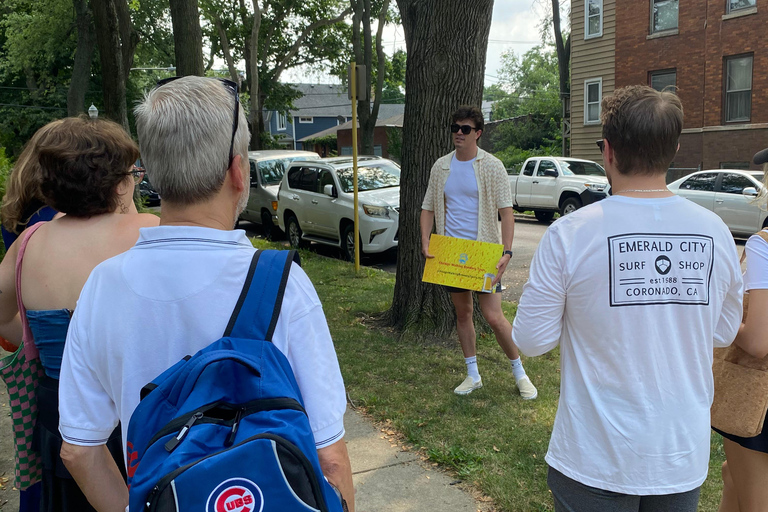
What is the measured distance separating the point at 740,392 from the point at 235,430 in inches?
71.2

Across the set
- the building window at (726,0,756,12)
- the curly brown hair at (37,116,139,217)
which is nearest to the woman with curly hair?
the curly brown hair at (37,116,139,217)

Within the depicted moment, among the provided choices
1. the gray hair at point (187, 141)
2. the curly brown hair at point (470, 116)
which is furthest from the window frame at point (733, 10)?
the gray hair at point (187, 141)

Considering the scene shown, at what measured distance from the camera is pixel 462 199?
4.68 metres

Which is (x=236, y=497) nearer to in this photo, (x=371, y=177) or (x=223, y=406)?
(x=223, y=406)

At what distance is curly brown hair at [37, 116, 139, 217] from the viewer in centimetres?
216

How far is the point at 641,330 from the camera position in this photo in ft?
6.21

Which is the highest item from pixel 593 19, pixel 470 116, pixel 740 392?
pixel 593 19

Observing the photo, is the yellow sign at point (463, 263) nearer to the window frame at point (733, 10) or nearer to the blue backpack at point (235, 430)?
the blue backpack at point (235, 430)

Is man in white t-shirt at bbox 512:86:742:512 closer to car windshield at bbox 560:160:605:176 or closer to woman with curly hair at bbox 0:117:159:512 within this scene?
woman with curly hair at bbox 0:117:159:512

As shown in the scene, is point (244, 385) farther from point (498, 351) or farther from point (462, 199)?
point (498, 351)

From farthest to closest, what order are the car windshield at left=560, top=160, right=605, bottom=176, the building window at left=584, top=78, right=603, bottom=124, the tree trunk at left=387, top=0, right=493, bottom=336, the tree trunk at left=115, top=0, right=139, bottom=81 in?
the building window at left=584, top=78, right=603, bottom=124
the car windshield at left=560, top=160, right=605, bottom=176
the tree trunk at left=115, top=0, right=139, bottom=81
the tree trunk at left=387, top=0, right=493, bottom=336

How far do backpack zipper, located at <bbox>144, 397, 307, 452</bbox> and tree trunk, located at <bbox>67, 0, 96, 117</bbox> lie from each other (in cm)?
1830

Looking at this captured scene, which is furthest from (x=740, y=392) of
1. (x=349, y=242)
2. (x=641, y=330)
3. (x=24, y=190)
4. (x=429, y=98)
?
(x=349, y=242)

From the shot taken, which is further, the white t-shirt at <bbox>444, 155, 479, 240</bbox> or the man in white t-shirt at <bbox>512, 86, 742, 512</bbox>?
the white t-shirt at <bbox>444, 155, 479, 240</bbox>
